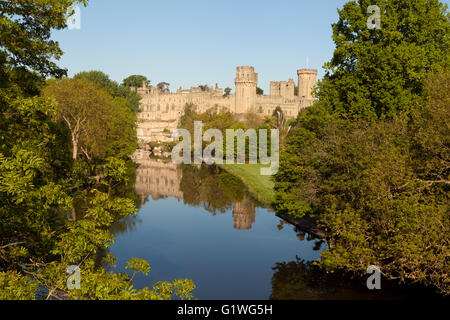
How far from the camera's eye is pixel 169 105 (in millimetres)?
120750

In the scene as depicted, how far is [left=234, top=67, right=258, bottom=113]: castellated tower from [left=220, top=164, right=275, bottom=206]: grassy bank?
4425cm

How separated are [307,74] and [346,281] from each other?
94160 millimetres

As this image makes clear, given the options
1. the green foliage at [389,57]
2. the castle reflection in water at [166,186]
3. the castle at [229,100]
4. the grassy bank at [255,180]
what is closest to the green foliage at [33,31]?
the green foliage at [389,57]

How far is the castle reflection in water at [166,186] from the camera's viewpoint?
2877 cm

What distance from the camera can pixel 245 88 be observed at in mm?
96562

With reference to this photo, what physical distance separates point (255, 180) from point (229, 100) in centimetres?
6490

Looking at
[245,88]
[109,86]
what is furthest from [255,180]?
[245,88]

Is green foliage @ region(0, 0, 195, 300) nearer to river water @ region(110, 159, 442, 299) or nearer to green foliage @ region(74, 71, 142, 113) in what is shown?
river water @ region(110, 159, 442, 299)

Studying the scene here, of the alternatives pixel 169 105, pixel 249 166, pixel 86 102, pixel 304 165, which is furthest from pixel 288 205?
pixel 169 105

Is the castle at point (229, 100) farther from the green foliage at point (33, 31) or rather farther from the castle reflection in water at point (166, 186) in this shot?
the green foliage at point (33, 31)

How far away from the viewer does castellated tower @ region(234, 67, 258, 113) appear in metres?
96.1

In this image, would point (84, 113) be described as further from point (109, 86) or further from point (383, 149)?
point (109, 86)

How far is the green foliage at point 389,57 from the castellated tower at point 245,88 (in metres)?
74.9
